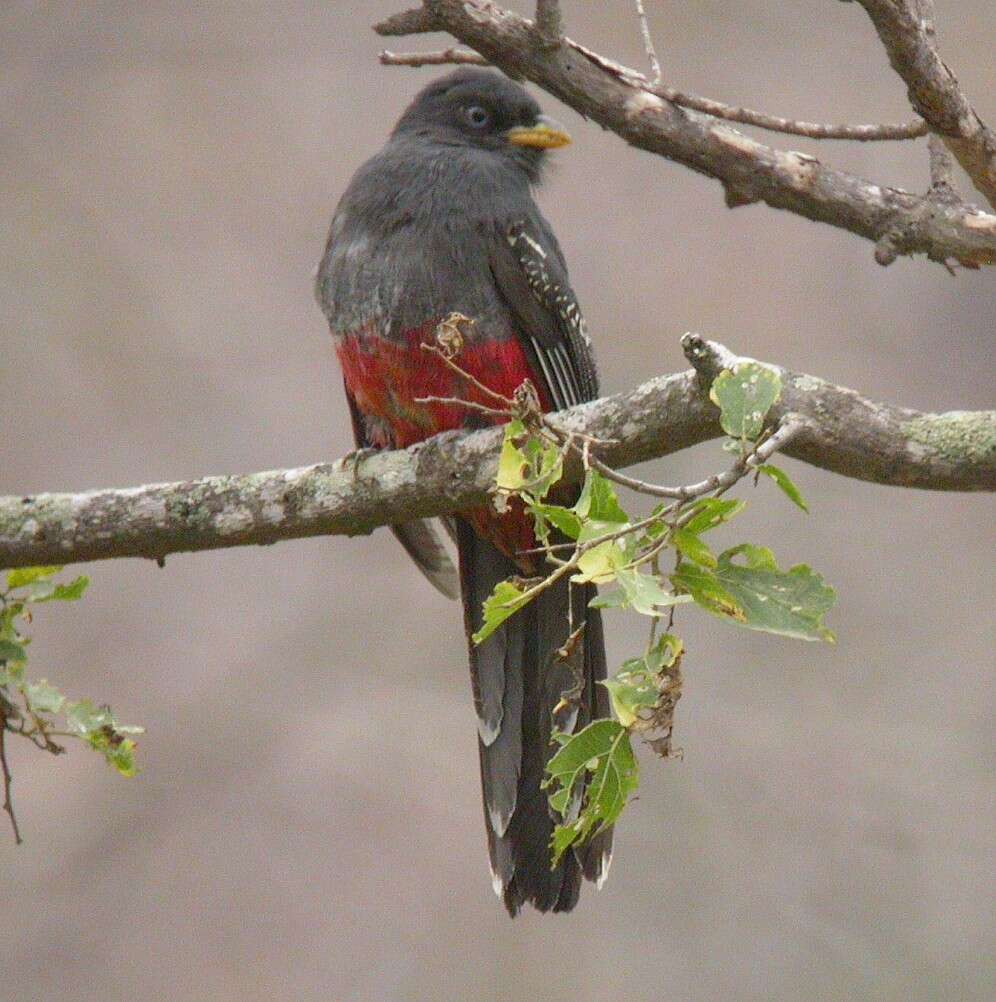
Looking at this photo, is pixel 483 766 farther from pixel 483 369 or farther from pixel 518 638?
pixel 483 369

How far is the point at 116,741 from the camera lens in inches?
141

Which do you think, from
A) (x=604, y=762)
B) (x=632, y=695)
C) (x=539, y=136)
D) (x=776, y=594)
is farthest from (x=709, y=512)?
(x=539, y=136)

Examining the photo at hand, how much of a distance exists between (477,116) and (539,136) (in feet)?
0.73

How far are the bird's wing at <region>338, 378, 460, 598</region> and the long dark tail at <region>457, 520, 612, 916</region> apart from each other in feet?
0.42

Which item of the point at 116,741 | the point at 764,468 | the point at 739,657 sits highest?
the point at 764,468

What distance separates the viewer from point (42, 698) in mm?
3586

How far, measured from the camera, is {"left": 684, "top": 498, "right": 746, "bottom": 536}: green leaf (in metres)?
2.64

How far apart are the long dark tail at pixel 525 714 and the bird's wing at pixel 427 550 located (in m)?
0.13

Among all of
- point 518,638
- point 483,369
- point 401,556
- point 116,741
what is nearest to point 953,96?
point 483,369

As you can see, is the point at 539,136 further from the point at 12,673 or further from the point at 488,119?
the point at 12,673

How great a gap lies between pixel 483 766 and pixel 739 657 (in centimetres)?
355

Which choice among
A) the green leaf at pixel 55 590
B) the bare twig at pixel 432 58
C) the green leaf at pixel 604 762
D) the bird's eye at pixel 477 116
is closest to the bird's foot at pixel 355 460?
the green leaf at pixel 55 590

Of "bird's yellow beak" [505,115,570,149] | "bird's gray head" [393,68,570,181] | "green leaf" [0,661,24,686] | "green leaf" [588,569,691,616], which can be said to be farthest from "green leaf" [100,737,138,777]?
"bird's yellow beak" [505,115,570,149]

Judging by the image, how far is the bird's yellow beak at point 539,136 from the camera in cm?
504
